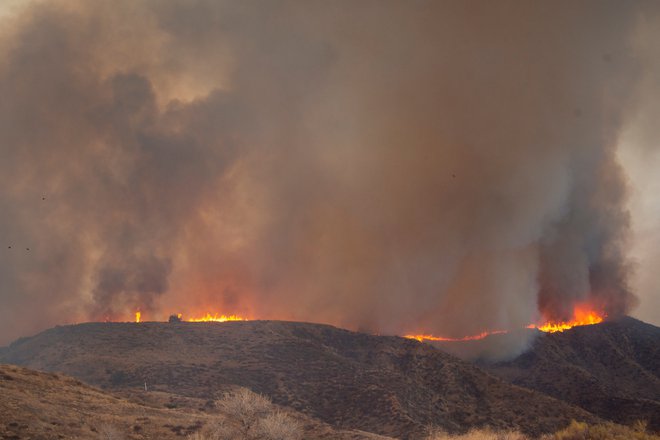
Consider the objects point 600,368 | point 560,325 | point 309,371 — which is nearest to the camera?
point 309,371

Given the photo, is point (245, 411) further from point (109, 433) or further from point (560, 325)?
point (560, 325)

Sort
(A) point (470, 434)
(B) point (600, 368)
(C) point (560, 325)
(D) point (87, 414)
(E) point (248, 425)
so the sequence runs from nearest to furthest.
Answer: (D) point (87, 414) < (E) point (248, 425) < (A) point (470, 434) < (B) point (600, 368) < (C) point (560, 325)

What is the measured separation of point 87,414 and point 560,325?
477 feet

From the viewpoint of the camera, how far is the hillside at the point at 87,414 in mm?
40612

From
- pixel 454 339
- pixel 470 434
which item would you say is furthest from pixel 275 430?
pixel 454 339

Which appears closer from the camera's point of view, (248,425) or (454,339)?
(248,425)

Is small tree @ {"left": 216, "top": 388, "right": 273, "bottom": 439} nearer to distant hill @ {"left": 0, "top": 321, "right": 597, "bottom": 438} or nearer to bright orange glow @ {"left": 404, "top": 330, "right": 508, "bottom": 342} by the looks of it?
distant hill @ {"left": 0, "top": 321, "right": 597, "bottom": 438}

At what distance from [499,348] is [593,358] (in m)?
23.7

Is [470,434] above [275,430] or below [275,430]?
below

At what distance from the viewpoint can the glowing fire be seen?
142m

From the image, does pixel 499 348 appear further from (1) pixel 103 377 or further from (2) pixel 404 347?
(1) pixel 103 377

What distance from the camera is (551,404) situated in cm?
8538

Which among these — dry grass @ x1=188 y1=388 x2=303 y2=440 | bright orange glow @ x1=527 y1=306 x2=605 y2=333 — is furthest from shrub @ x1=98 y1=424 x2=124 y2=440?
bright orange glow @ x1=527 y1=306 x2=605 y2=333

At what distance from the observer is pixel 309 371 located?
299 ft
